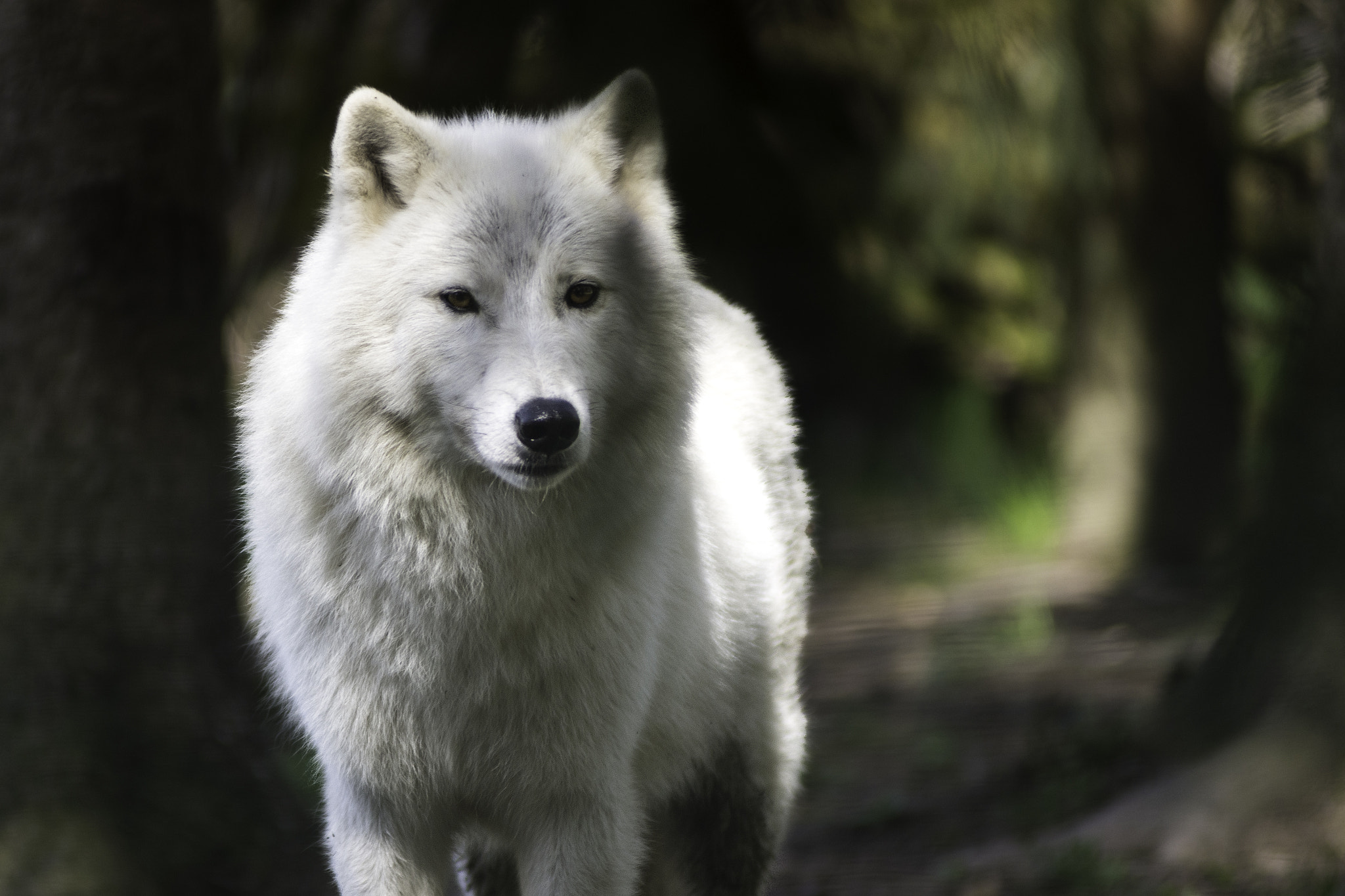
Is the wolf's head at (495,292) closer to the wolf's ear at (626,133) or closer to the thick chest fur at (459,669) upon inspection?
the wolf's ear at (626,133)

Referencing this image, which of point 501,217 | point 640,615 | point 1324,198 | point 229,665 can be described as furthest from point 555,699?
point 1324,198

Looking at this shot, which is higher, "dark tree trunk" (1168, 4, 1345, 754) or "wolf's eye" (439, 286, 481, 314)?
"wolf's eye" (439, 286, 481, 314)

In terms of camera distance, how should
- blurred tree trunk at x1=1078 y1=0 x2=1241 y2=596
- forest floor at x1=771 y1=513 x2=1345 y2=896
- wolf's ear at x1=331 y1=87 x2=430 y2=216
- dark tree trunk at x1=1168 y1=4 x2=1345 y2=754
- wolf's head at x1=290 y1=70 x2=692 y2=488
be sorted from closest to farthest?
wolf's head at x1=290 y1=70 x2=692 y2=488 < wolf's ear at x1=331 y1=87 x2=430 y2=216 < dark tree trunk at x1=1168 y1=4 x2=1345 y2=754 < forest floor at x1=771 y1=513 x2=1345 y2=896 < blurred tree trunk at x1=1078 y1=0 x2=1241 y2=596

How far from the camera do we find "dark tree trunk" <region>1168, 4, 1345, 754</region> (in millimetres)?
4059

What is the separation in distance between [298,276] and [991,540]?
6.52m

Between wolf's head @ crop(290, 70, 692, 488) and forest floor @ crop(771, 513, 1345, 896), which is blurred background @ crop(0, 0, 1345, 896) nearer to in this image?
forest floor @ crop(771, 513, 1345, 896)

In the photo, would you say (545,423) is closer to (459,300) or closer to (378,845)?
(459,300)

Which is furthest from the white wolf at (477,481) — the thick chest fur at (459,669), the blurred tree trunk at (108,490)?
the blurred tree trunk at (108,490)

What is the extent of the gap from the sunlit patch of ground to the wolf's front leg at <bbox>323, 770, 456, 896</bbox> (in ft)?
7.33

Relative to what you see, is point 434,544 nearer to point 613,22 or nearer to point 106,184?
point 106,184

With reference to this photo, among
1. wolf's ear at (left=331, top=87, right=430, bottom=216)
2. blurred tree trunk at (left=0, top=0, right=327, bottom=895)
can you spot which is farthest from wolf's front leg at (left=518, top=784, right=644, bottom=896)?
blurred tree trunk at (left=0, top=0, right=327, bottom=895)

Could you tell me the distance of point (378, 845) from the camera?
2.98 meters

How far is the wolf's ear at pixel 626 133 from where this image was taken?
3109 mm

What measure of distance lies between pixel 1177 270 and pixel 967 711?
148 inches
